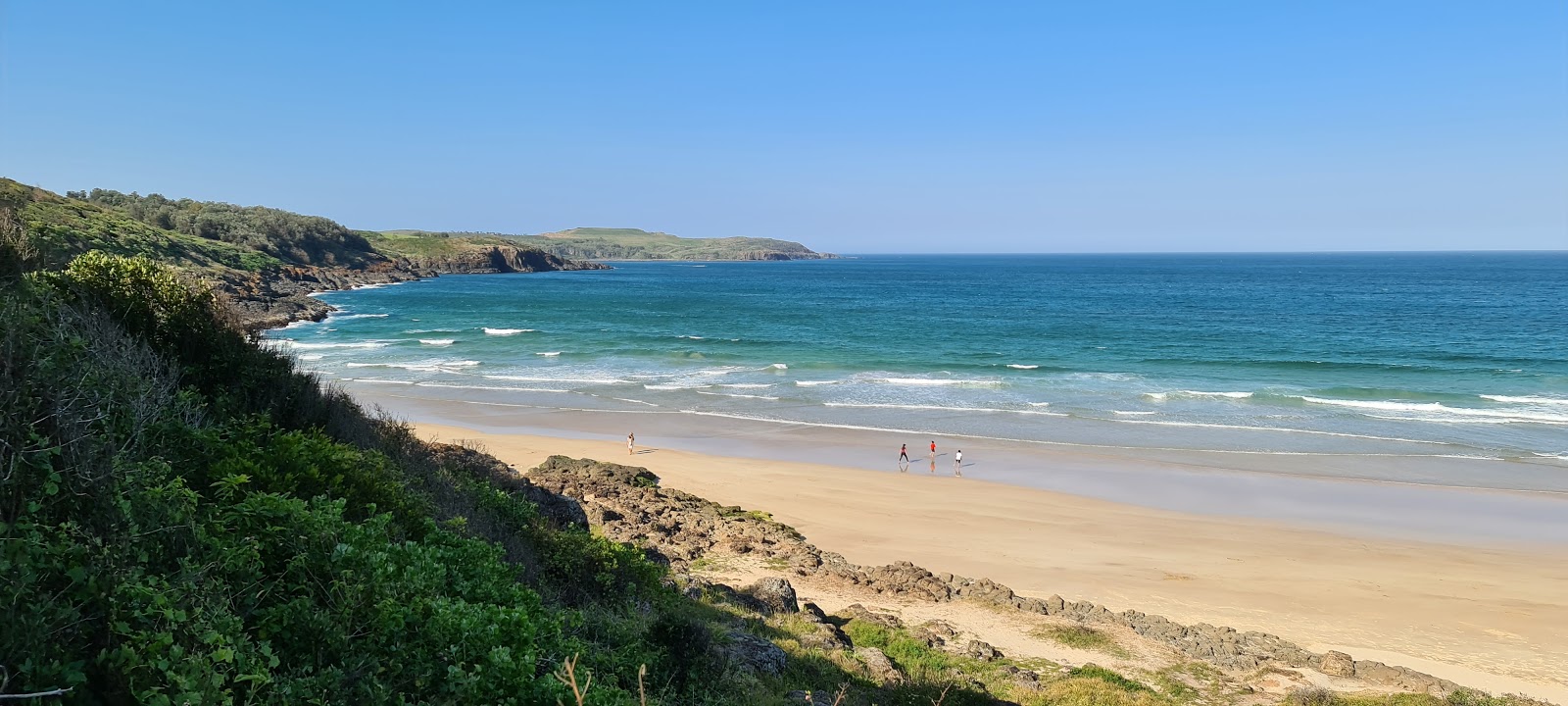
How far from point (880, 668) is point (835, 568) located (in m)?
6.21

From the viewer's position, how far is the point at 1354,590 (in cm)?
1681

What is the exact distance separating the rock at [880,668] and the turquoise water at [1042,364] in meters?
10.6

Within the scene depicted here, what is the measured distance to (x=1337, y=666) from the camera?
12828mm

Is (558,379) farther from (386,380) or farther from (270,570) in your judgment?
(270,570)

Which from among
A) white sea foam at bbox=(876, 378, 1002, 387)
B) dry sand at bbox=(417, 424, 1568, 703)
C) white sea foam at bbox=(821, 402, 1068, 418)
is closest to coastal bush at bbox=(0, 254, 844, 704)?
dry sand at bbox=(417, 424, 1568, 703)

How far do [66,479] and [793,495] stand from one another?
62.5 feet

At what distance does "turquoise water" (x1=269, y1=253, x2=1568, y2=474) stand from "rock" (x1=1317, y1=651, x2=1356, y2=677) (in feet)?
53.6

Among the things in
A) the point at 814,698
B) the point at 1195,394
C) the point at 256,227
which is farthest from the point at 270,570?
the point at 256,227

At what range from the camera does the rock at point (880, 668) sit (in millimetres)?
10305

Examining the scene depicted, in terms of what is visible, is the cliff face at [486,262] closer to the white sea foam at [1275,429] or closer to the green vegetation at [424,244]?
the green vegetation at [424,244]

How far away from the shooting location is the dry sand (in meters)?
14.5

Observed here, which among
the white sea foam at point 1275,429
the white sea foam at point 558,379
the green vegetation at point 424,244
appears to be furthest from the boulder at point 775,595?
the green vegetation at point 424,244

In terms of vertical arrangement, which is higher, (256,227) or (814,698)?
(256,227)

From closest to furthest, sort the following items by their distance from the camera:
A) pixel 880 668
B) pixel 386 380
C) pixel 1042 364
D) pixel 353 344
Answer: pixel 880 668 → pixel 386 380 → pixel 1042 364 → pixel 353 344
